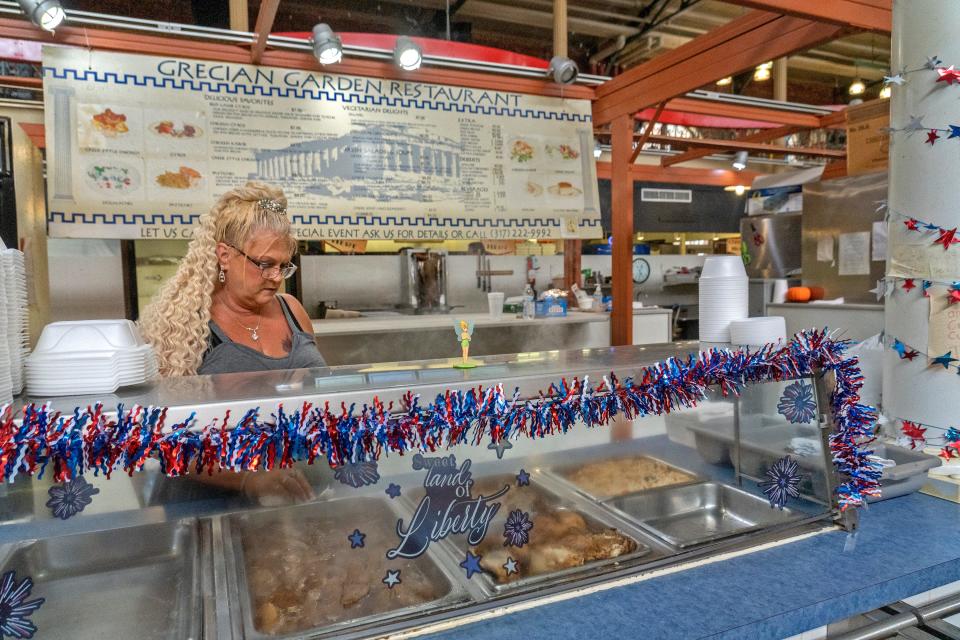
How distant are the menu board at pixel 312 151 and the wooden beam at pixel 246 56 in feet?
0.15

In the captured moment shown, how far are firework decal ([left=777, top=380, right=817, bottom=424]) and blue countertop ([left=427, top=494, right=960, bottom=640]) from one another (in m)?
0.29

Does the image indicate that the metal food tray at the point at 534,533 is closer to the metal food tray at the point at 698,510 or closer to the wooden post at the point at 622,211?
the metal food tray at the point at 698,510

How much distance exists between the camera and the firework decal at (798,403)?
4.94 ft

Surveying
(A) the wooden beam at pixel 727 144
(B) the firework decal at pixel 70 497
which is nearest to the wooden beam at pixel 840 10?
(B) the firework decal at pixel 70 497

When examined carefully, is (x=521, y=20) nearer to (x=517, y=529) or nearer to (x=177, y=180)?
(x=177, y=180)

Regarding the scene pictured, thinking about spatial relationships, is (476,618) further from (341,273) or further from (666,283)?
(666,283)

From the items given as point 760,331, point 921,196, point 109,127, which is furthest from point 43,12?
point 921,196

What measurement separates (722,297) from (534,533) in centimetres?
99

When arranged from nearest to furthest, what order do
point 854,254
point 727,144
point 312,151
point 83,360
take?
1. point 83,360
2. point 312,151
3. point 854,254
4. point 727,144

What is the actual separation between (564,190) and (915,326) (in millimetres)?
2446

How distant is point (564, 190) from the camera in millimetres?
4059

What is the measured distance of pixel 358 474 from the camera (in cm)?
111

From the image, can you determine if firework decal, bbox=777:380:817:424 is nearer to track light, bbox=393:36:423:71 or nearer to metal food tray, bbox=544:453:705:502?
metal food tray, bbox=544:453:705:502

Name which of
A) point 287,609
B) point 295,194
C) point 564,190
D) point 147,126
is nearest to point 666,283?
point 564,190
